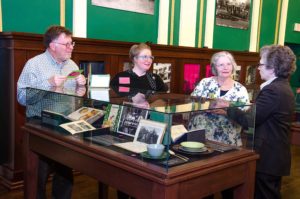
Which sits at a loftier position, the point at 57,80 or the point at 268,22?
the point at 268,22

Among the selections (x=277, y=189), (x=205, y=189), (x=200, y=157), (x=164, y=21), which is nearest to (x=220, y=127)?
(x=200, y=157)

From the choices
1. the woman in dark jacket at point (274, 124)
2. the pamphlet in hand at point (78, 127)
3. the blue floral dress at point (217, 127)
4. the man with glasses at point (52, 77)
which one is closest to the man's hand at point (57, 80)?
the man with glasses at point (52, 77)

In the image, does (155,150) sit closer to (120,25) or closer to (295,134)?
(295,134)

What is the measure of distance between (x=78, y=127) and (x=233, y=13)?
5.24 metres

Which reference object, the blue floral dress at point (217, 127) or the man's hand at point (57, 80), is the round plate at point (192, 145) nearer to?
the blue floral dress at point (217, 127)

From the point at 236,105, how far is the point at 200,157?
0.38m

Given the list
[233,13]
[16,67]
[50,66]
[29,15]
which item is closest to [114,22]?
[29,15]

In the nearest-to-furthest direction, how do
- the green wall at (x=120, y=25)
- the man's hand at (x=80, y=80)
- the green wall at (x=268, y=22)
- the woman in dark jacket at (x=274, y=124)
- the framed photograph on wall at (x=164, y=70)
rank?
the woman in dark jacket at (x=274, y=124) → the man's hand at (x=80, y=80) → the green wall at (x=120, y=25) → the framed photograph on wall at (x=164, y=70) → the green wall at (x=268, y=22)

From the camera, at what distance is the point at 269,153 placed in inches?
101

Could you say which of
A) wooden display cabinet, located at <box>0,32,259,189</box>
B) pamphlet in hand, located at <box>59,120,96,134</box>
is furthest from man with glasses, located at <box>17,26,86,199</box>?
wooden display cabinet, located at <box>0,32,259,189</box>

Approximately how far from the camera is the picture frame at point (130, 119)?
Answer: 192 centimetres

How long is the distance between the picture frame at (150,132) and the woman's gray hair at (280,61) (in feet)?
4.15

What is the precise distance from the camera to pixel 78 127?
231cm

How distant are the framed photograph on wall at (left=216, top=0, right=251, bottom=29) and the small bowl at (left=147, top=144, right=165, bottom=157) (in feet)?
17.0
